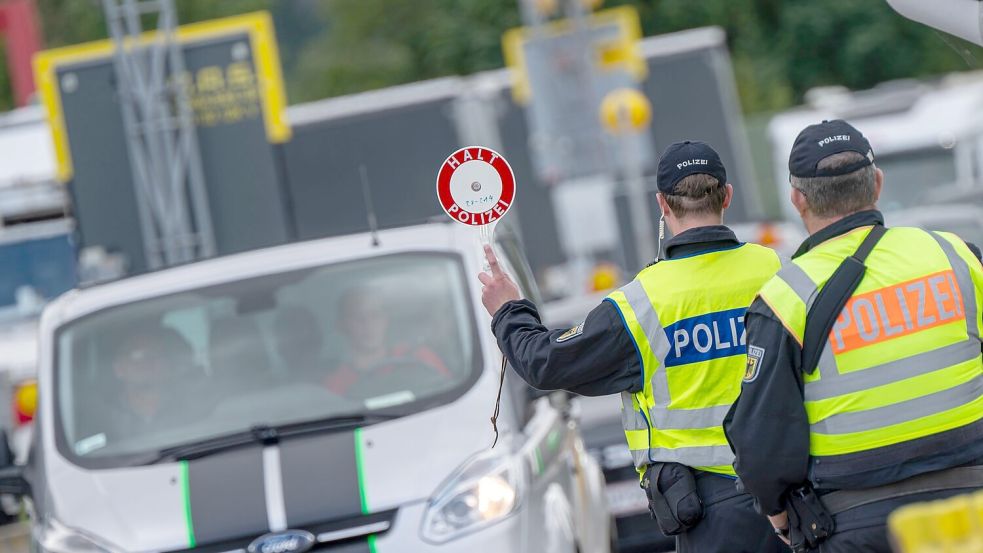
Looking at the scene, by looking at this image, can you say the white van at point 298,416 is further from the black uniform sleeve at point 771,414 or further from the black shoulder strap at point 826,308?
the black shoulder strap at point 826,308

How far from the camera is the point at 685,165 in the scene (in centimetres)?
442

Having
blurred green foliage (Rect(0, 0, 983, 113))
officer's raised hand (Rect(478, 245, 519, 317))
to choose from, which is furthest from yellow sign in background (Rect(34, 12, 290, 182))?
blurred green foliage (Rect(0, 0, 983, 113))

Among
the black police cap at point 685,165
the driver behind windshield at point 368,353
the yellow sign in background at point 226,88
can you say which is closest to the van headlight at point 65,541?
the driver behind windshield at point 368,353

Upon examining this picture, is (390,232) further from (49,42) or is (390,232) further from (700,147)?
(49,42)

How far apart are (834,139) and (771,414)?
2.29ft

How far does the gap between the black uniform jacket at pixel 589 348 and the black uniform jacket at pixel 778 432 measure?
47cm

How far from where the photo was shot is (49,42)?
204 feet

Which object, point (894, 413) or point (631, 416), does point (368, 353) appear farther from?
point (894, 413)

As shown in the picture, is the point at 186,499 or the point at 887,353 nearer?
the point at 887,353

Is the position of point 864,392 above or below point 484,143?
below

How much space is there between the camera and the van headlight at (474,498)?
5.47 meters

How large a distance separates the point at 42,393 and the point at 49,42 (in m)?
58.6

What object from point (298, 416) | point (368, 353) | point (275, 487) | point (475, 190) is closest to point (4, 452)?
point (298, 416)

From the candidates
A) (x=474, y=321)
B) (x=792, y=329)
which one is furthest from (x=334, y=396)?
(x=792, y=329)
